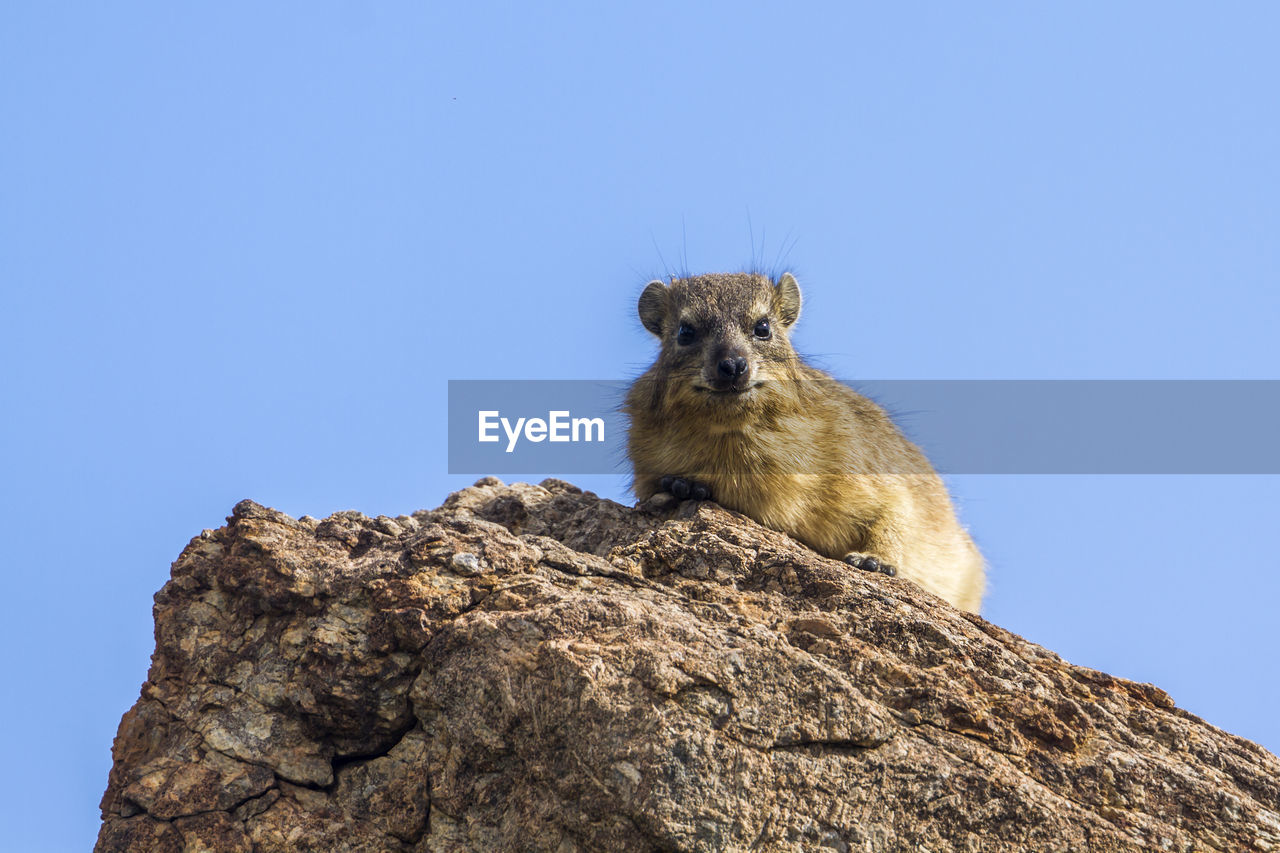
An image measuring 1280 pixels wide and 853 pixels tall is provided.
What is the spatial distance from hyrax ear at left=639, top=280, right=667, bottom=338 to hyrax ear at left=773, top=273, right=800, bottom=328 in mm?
1004

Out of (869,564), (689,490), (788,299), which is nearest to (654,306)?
(788,299)

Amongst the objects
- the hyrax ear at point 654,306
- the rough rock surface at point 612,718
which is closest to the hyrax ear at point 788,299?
the hyrax ear at point 654,306

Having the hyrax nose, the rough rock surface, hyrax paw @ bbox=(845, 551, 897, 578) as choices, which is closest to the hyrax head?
the hyrax nose

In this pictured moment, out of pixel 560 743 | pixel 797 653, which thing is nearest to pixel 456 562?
pixel 560 743

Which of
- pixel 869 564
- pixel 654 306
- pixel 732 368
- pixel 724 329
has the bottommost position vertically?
pixel 869 564

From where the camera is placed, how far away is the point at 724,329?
9492mm

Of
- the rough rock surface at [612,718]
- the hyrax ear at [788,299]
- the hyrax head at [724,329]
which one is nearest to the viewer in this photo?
the rough rock surface at [612,718]

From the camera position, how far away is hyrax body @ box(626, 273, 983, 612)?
9.02 metres

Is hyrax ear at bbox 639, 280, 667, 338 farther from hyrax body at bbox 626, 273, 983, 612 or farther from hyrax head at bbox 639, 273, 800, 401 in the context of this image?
hyrax body at bbox 626, 273, 983, 612

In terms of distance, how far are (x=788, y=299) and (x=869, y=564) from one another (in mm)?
2996

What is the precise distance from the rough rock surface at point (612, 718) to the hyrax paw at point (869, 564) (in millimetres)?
1404

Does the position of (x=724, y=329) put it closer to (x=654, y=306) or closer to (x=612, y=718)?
(x=654, y=306)

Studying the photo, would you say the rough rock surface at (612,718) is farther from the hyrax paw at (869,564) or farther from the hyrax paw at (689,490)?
the hyrax paw at (689,490)

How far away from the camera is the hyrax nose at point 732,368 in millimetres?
9016
